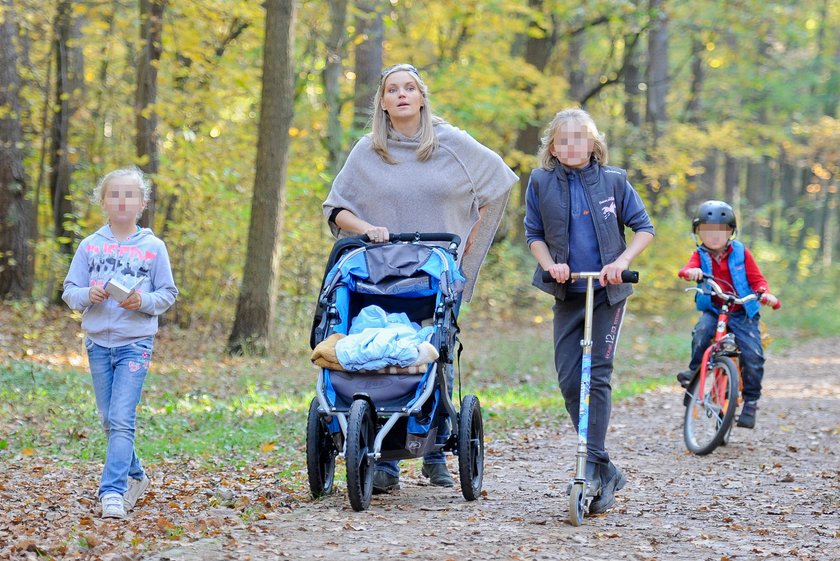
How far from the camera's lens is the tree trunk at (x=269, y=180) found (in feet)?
41.3

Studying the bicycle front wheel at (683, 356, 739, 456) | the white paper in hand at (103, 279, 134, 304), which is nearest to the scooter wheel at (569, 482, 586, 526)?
the white paper in hand at (103, 279, 134, 304)

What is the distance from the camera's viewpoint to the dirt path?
4.92m

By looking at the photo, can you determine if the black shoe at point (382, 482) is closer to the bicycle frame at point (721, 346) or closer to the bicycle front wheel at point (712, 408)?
the bicycle front wheel at point (712, 408)

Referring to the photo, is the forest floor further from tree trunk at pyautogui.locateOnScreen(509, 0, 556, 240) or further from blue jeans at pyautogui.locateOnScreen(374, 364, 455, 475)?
tree trunk at pyautogui.locateOnScreen(509, 0, 556, 240)

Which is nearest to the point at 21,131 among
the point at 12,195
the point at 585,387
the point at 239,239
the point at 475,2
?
the point at 12,195

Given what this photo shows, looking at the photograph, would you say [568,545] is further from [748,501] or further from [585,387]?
[748,501]

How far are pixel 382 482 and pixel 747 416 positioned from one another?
3532mm

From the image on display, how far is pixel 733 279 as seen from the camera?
843 cm

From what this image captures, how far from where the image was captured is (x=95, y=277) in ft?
18.6

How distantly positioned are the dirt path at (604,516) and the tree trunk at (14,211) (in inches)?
367

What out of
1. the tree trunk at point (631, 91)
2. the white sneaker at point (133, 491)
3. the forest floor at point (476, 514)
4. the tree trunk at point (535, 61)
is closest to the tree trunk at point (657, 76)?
the tree trunk at point (631, 91)

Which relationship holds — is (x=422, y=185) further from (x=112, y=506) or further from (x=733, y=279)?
(x=733, y=279)

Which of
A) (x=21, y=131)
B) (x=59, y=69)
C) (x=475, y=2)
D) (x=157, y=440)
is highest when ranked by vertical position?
(x=475, y=2)

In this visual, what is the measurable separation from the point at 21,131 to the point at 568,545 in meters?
12.9
